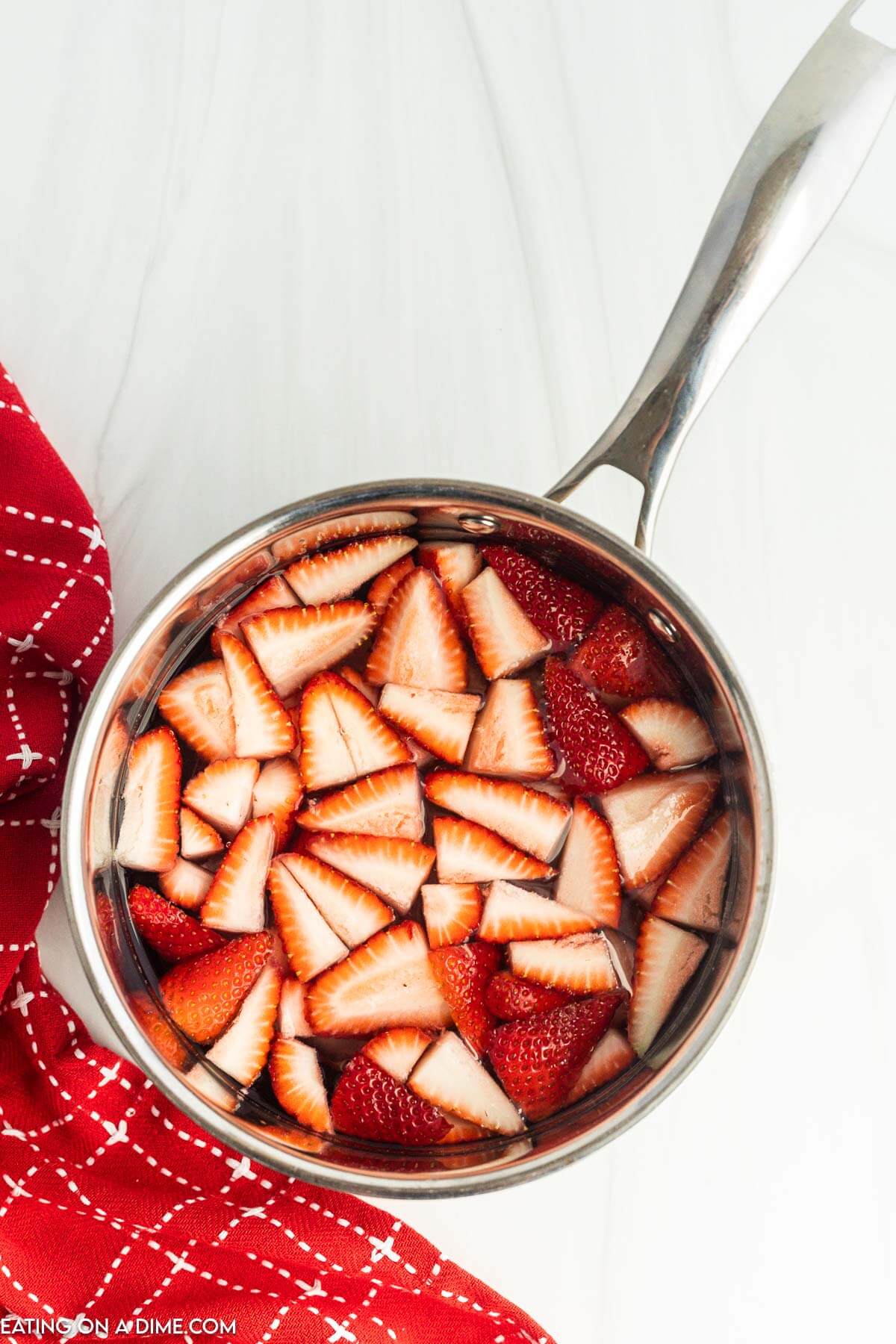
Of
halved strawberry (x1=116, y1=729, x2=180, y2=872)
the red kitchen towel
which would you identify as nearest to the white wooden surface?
the red kitchen towel

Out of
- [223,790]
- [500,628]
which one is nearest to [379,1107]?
[223,790]

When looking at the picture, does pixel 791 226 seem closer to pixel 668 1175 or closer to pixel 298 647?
pixel 298 647

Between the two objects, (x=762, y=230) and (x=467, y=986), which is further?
(x=467, y=986)

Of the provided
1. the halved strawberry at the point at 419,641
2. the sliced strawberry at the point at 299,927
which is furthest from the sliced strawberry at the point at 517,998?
the halved strawberry at the point at 419,641

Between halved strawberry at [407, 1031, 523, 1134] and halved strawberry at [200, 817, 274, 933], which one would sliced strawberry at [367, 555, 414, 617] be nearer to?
halved strawberry at [200, 817, 274, 933]

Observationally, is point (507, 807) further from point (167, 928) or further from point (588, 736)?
point (167, 928)

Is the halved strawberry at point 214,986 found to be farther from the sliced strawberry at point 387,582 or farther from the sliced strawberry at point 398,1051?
the sliced strawberry at point 387,582
